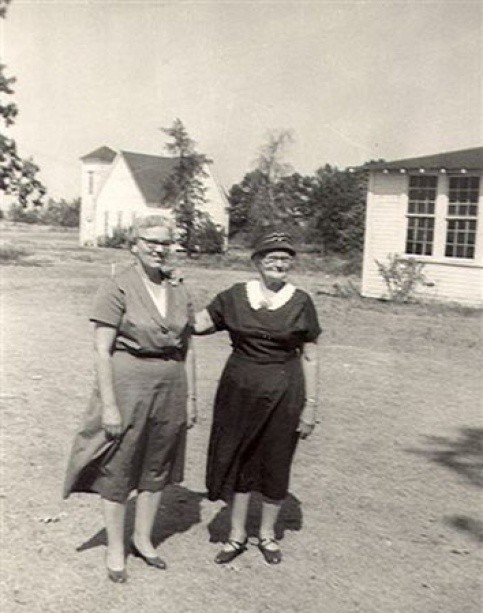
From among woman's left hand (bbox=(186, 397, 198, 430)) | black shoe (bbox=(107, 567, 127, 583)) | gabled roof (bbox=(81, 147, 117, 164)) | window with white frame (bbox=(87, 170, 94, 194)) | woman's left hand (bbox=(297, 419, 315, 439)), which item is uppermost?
gabled roof (bbox=(81, 147, 117, 164))

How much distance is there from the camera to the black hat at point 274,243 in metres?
4.28

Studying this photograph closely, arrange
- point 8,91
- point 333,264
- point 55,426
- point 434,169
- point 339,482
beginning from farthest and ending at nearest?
point 333,264, point 8,91, point 434,169, point 55,426, point 339,482

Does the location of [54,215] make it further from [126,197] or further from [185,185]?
[185,185]

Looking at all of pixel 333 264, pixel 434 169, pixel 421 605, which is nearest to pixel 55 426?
pixel 421 605

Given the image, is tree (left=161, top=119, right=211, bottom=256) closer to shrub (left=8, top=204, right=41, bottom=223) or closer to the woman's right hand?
the woman's right hand

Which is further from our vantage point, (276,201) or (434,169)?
(276,201)

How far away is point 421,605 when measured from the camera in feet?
13.0

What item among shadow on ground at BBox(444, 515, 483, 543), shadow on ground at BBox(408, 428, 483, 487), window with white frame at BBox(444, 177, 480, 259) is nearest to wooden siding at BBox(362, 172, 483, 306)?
window with white frame at BBox(444, 177, 480, 259)

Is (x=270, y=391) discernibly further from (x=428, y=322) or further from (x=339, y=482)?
(x=428, y=322)

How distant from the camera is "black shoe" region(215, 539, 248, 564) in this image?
4.33 meters

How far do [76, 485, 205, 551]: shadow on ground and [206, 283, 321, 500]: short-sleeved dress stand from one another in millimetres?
570

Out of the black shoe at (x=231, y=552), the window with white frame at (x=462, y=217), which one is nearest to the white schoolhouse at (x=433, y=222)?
the window with white frame at (x=462, y=217)

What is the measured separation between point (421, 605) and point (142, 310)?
2016mm

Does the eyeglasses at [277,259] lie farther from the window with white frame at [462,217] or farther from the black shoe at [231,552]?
the window with white frame at [462,217]
